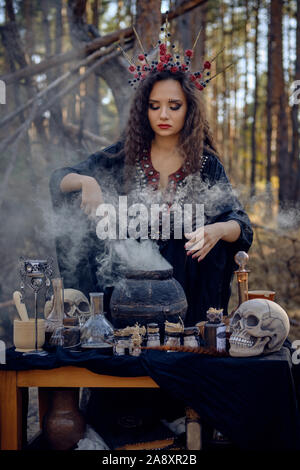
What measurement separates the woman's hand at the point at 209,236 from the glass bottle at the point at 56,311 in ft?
2.10

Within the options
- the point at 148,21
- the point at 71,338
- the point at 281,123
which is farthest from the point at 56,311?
the point at 281,123

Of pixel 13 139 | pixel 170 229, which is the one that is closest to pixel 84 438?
pixel 170 229

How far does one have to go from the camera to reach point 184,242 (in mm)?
3062

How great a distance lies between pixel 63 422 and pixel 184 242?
4.14 feet

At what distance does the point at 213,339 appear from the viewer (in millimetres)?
2170

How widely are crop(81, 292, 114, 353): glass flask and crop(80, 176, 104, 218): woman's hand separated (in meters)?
0.64

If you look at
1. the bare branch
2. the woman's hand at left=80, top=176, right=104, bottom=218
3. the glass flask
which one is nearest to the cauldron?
the glass flask

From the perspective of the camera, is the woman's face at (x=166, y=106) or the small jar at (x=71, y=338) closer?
the small jar at (x=71, y=338)

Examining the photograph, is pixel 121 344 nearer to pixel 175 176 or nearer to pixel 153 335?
pixel 153 335

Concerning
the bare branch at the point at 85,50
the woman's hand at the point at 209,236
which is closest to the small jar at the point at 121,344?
the woman's hand at the point at 209,236

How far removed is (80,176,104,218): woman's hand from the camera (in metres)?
2.76

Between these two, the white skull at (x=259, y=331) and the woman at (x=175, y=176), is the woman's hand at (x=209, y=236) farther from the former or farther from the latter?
the white skull at (x=259, y=331)

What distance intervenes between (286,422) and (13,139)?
3.96 metres

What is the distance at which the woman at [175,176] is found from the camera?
3.01 meters
